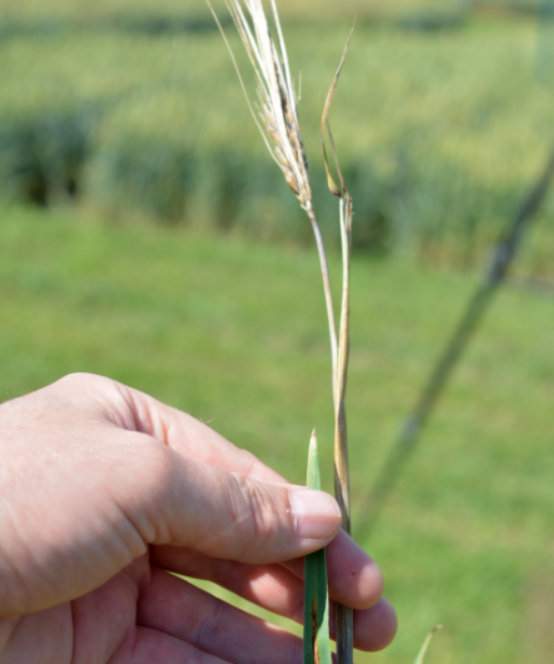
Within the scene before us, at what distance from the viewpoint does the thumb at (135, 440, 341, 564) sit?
3.55 ft

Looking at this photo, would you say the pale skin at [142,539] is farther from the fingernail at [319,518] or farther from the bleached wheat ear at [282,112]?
the bleached wheat ear at [282,112]

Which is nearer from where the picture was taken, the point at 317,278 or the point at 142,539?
the point at 142,539

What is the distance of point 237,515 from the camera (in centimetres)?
112

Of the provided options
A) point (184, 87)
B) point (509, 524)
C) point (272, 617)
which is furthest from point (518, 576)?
point (184, 87)

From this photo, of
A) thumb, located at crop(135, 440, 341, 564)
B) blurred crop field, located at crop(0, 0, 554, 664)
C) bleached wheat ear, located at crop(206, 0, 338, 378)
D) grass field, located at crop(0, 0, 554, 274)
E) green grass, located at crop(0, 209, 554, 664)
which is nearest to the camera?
bleached wheat ear, located at crop(206, 0, 338, 378)

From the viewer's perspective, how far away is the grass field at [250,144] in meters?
6.51

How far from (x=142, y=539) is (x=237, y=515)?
0.10 metres

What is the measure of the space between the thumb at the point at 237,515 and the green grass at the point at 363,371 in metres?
1.86

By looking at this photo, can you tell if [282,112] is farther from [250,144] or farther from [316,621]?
[250,144]

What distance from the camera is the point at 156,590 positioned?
1295 millimetres

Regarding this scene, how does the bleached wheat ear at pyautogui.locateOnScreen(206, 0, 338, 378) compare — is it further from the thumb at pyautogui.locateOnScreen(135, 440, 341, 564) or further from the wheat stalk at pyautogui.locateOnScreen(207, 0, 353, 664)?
the thumb at pyautogui.locateOnScreen(135, 440, 341, 564)

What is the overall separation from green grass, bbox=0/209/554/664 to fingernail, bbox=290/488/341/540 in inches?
74.5

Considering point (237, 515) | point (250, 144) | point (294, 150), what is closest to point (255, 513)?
point (237, 515)

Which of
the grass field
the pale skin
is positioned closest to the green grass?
the grass field
